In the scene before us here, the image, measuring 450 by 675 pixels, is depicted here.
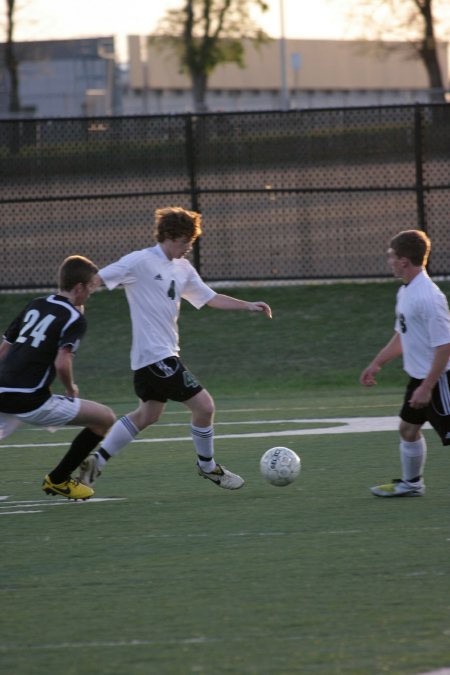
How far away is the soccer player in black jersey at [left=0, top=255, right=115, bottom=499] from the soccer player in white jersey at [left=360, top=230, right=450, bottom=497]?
1.74m

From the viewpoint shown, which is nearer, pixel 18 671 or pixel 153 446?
pixel 18 671

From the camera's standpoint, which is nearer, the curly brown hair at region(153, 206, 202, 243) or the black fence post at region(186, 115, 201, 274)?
the curly brown hair at region(153, 206, 202, 243)

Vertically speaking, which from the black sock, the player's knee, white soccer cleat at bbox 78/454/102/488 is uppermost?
the player's knee

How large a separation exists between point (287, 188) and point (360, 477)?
8896 millimetres

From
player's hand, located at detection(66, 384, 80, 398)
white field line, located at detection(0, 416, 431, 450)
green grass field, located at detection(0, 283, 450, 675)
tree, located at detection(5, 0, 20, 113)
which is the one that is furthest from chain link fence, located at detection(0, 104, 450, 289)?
tree, located at detection(5, 0, 20, 113)

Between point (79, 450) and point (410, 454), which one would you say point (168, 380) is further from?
point (410, 454)

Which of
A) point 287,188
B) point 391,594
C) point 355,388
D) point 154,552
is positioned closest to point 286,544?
point 154,552

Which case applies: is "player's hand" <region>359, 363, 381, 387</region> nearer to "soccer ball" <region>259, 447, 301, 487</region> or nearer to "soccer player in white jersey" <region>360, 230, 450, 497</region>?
"soccer player in white jersey" <region>360, 230, 450, 497</region>

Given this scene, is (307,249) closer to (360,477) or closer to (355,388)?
(355,388)

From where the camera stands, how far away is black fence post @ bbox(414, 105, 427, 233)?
637 inches

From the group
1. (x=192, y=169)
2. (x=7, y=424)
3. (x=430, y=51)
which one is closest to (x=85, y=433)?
(x=7, y=424)

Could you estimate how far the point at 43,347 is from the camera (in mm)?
7344

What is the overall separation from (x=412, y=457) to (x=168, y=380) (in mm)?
1497

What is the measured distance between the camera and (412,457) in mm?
7527
